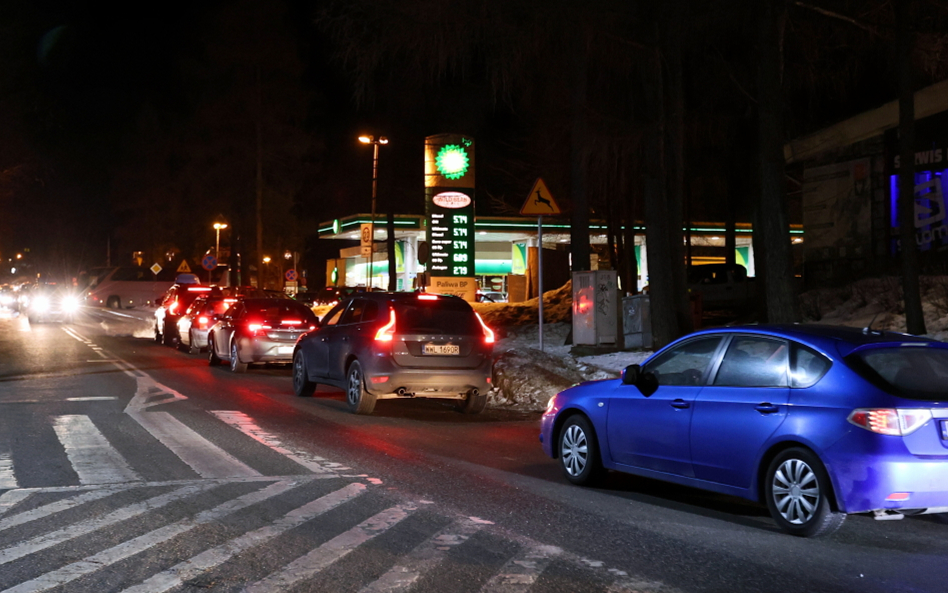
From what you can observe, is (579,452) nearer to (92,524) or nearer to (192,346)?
(92,524)

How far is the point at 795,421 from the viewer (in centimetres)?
682

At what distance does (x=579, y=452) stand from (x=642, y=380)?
1050 millimetres

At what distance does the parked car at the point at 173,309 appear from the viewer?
94.6 feet

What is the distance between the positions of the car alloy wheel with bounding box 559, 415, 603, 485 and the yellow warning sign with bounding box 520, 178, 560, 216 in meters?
9.23

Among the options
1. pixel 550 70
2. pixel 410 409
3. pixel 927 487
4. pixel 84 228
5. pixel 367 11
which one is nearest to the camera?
pixel 927 487

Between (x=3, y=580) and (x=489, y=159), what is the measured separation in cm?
6902

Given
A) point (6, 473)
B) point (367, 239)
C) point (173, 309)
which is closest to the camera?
point (6, 473)

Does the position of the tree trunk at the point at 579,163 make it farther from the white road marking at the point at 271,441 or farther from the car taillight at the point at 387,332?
the white road marking at the point at 271,441

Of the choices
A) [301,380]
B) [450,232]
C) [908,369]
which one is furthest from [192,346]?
[908,369]

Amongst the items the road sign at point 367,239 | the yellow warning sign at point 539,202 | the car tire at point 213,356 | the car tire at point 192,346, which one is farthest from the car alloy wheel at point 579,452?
the road sign at point 367,239

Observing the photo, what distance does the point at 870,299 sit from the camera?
21547 mm

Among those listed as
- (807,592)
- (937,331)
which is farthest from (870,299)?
(807,592)

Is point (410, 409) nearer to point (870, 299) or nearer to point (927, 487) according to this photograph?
point (927, 487)

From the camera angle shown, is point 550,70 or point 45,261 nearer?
point 550,70
